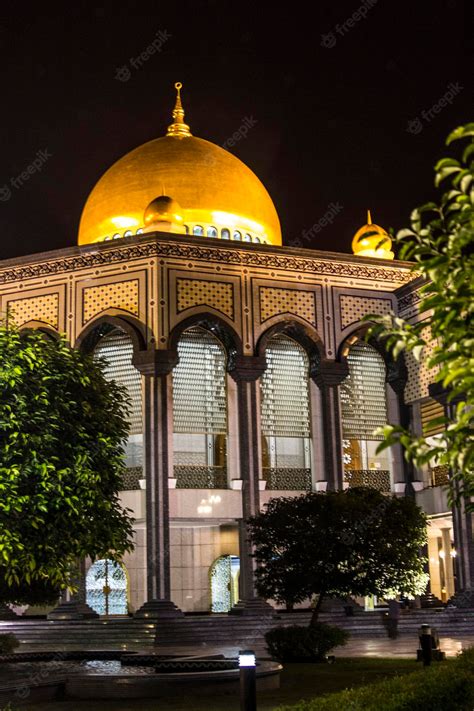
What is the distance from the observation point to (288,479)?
33.1m

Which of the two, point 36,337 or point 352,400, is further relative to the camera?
point 352,400

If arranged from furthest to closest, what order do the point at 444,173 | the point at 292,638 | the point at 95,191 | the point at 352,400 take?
the point at 95,191, the point at 352,400, the point at 292,638, the point at 444,173

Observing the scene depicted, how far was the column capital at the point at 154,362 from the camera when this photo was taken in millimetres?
30953

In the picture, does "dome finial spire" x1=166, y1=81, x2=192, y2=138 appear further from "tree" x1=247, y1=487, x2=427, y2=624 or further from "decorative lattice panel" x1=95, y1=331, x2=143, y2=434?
"tree" x1=247, y1=487, x2=427, y2=624

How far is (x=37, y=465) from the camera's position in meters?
13.8

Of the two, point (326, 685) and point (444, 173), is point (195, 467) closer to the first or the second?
point (326, 685)

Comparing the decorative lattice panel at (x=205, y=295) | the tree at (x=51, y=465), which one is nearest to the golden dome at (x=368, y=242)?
the decorative lattice panel at (x=205, y=295)

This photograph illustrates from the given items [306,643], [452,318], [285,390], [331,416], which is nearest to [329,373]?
[331,416]

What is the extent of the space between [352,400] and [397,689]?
2430 centimetres

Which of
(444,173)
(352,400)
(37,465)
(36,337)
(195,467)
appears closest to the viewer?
(444,173)

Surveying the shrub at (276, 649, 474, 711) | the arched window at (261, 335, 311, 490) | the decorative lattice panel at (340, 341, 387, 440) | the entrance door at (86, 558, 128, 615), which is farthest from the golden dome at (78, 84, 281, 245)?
the shrub at (276, 649, 474, 711)

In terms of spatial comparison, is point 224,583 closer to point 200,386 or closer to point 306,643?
point 200,386

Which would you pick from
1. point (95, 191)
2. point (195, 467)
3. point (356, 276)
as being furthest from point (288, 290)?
point (95, 191)

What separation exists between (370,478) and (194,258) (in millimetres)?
9023
